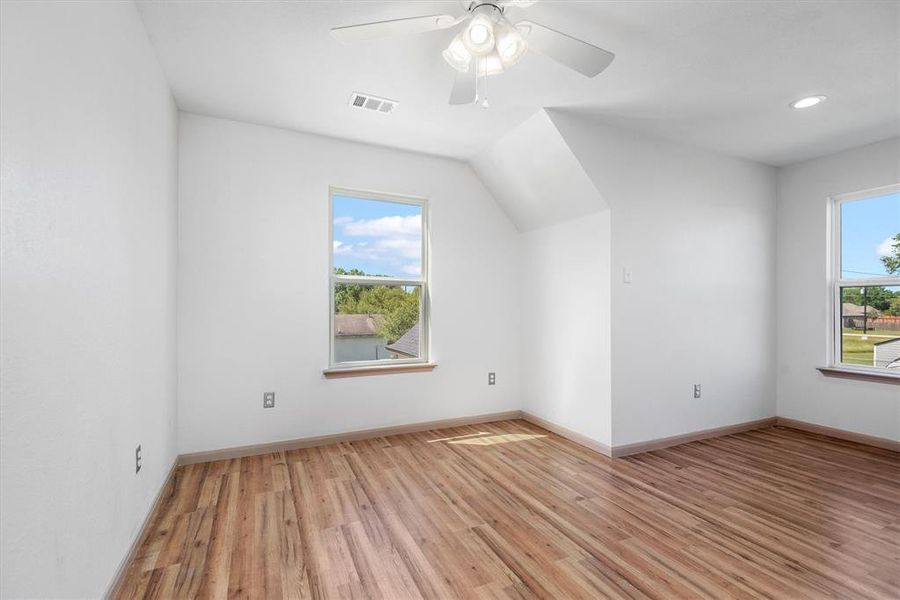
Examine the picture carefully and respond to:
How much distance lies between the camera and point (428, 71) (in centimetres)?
248

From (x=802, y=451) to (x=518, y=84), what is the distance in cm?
360

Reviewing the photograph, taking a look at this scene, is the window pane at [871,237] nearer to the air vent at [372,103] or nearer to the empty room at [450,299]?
the empty room at [450,299]

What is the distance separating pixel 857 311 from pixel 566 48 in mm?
3857

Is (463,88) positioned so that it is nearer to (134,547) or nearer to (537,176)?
(537,176)

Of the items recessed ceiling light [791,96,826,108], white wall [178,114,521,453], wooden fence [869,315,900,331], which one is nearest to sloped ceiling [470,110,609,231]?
white wall [178,114,521,453]

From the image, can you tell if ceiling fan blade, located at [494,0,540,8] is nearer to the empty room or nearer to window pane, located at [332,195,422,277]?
the empty room

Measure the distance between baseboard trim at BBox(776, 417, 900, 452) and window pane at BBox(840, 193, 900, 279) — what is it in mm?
1371

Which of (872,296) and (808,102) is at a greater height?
(808,102)

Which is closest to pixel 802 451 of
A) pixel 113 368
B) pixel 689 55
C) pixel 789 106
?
pixel 789 106

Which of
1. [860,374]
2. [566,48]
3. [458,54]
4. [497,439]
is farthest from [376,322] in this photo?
[860,374]

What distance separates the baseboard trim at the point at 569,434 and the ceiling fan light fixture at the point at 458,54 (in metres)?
2.81

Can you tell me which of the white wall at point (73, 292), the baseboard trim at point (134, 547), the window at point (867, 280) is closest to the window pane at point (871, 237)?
the window at point (867, 280)

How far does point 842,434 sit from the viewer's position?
12.0ft

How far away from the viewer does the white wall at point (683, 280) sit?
129 inches
